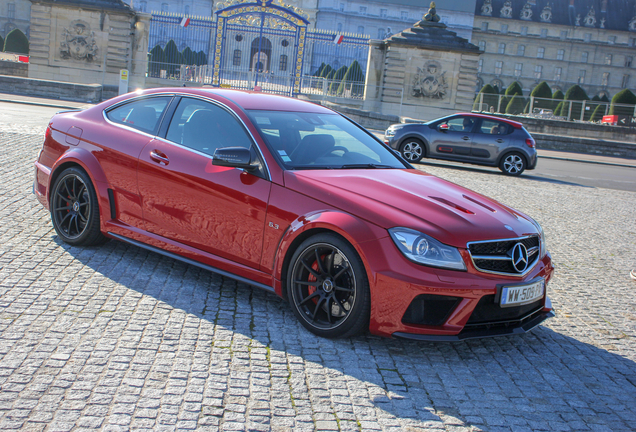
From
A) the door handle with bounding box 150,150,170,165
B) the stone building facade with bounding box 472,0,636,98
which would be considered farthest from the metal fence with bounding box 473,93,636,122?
the stone building facade with bounding box 472,0,636,98

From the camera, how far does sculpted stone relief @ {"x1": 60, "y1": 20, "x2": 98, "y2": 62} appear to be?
32156mm

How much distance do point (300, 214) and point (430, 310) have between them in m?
1.02

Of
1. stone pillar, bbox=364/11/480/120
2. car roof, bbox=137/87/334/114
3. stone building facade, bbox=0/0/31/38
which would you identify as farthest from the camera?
stone building facade, bbox=0/0/31/38

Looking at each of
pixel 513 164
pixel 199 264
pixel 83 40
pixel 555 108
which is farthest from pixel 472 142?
pixel 83 40

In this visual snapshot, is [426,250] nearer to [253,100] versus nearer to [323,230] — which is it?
[323,230]

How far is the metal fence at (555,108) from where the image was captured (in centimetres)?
3250

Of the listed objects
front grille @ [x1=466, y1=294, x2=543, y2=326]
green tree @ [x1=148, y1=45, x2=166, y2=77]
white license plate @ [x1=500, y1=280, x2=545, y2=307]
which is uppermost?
green tree @ [x1=148, y1=45, x2=166, y2=77]

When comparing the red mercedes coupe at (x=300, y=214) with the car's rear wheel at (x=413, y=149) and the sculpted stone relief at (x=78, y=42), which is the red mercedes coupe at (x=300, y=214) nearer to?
the car's rear wheel at (x=413, y=149)

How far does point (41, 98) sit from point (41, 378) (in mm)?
26116

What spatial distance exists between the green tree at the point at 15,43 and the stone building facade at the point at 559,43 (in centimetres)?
5980

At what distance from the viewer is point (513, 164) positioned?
16062mm

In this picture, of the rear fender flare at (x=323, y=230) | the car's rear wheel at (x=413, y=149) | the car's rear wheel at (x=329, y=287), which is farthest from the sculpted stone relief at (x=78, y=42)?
the car's rear wheel at (x=329, y=287)

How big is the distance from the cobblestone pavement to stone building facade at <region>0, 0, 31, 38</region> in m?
97.3

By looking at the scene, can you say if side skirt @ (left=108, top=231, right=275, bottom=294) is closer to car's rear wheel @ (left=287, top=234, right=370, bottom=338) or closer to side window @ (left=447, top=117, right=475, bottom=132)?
car's rear wheel @ (left=287, top=234, right=370, bottom=338)
